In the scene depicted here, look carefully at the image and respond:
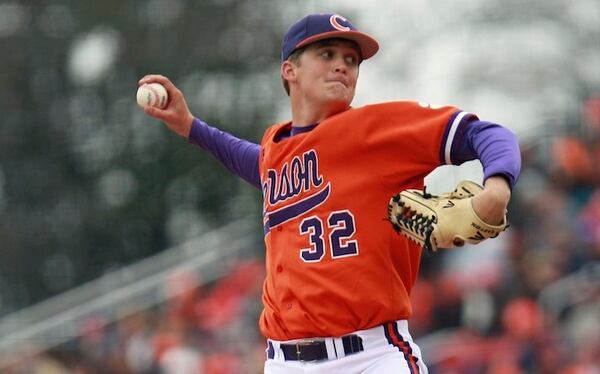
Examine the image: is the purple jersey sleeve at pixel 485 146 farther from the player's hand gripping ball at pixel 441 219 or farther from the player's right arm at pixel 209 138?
the player's right arm at pixel 209 138

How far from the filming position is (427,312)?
606 cm

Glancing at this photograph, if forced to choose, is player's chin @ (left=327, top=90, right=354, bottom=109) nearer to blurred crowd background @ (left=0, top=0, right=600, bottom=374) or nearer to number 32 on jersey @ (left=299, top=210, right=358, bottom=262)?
number 32 on jersey @ (left=299, top=210, right=358, bottom=262)

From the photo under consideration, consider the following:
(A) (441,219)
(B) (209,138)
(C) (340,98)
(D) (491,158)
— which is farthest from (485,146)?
(B) (209,138)

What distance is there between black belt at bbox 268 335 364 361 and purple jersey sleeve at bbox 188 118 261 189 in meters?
0.69

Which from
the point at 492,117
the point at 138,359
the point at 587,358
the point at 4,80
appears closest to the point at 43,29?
the point at 4,80

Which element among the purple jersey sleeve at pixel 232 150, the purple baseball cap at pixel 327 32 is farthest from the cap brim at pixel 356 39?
the purple jersey sleeve at pixel 232 150

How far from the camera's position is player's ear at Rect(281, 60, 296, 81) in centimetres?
335

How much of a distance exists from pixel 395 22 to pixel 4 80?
8.52 ft

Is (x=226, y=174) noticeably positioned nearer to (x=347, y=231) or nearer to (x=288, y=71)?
(x=288, y=71)

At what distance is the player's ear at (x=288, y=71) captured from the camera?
132 inches

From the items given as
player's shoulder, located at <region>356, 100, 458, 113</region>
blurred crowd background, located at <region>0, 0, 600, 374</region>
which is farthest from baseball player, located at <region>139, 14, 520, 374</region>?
blurred crowd background, located at <region>0, 0, 600, 374</region>

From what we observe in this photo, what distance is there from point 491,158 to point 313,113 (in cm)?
80

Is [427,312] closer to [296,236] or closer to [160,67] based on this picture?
[160,67]

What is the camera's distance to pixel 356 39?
323 cm
